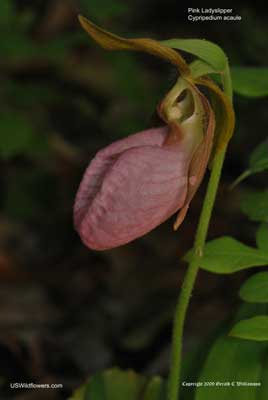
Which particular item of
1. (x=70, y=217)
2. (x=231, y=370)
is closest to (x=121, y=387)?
(x=231, y=370)

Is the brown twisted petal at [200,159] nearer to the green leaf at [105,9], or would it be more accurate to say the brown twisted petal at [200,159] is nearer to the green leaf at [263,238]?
the green leaf at [263,238]

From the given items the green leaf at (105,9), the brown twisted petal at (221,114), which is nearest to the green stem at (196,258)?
the brown twisted petal at (221,114)

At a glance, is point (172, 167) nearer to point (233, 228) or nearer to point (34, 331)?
point (34, 331)

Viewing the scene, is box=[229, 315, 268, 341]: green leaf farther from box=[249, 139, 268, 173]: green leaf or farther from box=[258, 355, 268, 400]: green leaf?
box=[249, 139, 268, 173]: green leaf

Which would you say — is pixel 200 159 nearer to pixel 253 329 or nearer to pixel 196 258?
pixel 196 258

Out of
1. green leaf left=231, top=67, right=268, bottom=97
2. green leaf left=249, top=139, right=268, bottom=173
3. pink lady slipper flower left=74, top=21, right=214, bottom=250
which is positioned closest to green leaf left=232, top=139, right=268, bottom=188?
green leaf left=249, top=139, right=268, bottom=173
